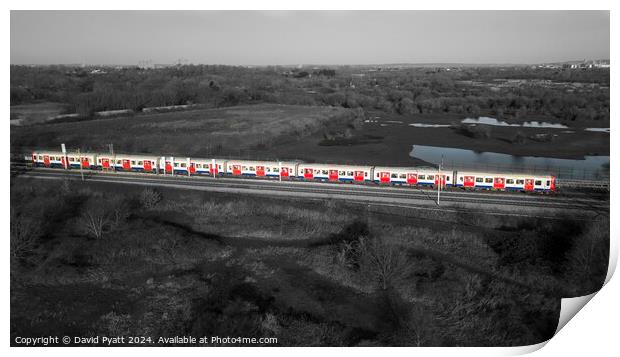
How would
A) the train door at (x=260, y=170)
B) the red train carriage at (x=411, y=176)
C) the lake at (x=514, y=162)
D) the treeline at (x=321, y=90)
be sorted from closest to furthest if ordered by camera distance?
the red train carriage at (x=411, y=176) < the train door at (x=260, y=170) < the lake at (x=514, y=162) < the treeline at (x=321, y=90)

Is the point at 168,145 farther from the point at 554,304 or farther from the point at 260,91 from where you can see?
the point at 554,304

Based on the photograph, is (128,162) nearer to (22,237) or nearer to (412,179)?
(22,237)

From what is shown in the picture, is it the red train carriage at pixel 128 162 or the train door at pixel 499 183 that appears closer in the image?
the train door at pixel 499 183

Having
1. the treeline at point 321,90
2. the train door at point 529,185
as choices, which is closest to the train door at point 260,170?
the treeline at point 321,90

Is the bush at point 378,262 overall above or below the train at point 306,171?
below

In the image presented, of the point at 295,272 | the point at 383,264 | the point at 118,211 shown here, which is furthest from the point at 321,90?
the point at 383,264

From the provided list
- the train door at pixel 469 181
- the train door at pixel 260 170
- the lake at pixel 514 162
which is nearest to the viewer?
the train door at pixel 469 181

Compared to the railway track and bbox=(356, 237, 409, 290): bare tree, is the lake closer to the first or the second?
the railway track

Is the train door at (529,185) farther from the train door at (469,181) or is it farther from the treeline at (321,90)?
the treeline at (321,90)

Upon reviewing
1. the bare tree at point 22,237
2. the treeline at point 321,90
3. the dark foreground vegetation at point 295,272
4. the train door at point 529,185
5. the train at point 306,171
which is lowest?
the dark foreground vegetation at point 295,272

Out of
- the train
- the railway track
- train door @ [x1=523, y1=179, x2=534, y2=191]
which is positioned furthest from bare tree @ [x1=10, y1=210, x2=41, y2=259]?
train door @ [x1=523, y1=179, x2=534, y2=191]
